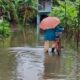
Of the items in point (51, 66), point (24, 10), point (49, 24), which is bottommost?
point (51, 66)

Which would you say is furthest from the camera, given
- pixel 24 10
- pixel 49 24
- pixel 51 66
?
pixel 24 10

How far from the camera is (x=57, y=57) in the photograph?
1391cm

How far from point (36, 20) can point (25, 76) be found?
42326 mm

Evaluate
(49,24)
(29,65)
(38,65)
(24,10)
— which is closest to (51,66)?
(38,65)

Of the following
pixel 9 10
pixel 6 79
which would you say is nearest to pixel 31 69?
pixel 6 79

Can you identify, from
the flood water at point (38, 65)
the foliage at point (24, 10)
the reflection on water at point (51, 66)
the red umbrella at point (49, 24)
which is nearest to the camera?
the flood water at point (38, 65)

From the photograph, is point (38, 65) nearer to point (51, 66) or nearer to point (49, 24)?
point (51, 66)

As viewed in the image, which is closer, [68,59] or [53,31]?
[68,59]

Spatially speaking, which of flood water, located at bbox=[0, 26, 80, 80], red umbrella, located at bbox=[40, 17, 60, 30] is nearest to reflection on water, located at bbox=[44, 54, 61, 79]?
flood water, located at bbox=[0, 26, 80, 80]

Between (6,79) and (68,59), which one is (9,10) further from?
(6,79)

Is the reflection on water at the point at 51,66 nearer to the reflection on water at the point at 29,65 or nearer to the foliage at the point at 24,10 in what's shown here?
the reflection on water at the point at 29,65

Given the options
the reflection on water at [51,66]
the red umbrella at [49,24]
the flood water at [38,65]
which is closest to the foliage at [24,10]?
the red umbrella at [49,24]

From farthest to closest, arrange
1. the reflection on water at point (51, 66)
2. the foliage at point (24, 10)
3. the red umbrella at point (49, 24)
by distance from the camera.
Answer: the foliage at point (24, 10)
the red umbrella at point (49, 24)
the reflection on water at point (51, 66)

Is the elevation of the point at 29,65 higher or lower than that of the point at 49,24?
lower
